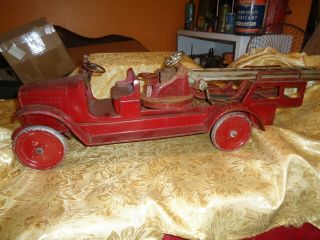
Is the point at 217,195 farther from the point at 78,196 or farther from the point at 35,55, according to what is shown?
the point at 35,55

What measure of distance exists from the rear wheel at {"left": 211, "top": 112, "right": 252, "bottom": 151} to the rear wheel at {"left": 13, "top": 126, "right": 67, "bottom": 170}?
54cm

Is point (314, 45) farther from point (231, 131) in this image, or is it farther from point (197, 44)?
point (197, 44)

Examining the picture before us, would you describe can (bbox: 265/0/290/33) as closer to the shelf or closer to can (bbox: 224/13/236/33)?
can (bbox: 224/13/236/33)

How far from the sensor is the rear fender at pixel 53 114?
0.73 metres

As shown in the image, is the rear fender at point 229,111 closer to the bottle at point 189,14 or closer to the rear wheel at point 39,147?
the rear wheel at point 39,147

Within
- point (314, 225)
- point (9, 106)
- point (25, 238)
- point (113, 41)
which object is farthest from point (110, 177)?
point (113, 41)

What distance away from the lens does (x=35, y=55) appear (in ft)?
4.72

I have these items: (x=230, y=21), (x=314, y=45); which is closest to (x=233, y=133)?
(x=314, y=45)

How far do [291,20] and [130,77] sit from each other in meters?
1.47

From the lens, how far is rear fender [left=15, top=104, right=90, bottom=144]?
2.39 ft

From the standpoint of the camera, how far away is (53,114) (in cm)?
74

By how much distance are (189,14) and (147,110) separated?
2053 millimetres

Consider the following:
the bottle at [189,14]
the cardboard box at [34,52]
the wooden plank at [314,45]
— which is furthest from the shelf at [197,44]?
the cardboard box at [34,52]

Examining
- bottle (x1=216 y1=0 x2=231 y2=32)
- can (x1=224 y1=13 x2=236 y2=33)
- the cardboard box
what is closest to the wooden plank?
can (x1=224 y1=13 x2=236 y2=33)
